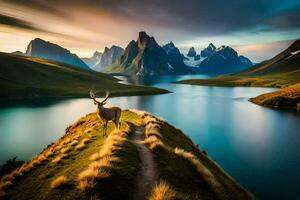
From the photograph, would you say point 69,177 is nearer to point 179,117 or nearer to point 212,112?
point 179,117

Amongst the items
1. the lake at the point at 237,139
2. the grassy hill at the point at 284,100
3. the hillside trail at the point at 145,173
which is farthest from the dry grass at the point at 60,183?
the grassy hill at the point at 284,100

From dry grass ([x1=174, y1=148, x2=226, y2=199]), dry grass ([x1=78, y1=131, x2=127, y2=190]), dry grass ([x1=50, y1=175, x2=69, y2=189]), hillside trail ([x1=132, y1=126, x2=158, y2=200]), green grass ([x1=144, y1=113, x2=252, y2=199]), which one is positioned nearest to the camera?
dry grass ([x1=78, y1=131, x2=127, y2=190])

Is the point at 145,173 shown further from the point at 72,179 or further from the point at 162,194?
the point at 72,179

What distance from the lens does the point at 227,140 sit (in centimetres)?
6047

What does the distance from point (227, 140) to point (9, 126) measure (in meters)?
63.2

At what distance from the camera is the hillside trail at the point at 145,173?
1533 cm

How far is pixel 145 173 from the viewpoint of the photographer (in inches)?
734

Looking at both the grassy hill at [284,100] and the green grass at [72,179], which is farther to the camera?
the grassy hill at [284,100]

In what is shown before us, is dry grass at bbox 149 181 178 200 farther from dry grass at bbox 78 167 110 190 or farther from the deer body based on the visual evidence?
the deer body

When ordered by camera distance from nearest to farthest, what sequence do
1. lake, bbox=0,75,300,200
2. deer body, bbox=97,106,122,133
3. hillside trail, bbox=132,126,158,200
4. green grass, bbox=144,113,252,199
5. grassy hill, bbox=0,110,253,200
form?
grassy hill, bbox=0,110,253,200 → hillside trail, bbox=132,126,158,200 → green grass, bbox=144,113,252,199 → deer body, bbox=97,106,122,133 → lake, bbox=0,75,300,200

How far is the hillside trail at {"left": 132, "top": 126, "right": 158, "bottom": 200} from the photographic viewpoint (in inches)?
604

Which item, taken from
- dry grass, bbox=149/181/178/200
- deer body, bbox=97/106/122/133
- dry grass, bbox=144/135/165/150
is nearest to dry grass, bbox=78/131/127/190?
dry grass, bbox=149/181/178/200

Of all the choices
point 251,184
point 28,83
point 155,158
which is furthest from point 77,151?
point 28,83

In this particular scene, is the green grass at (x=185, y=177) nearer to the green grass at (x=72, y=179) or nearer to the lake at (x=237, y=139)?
the green grass at (x=72, y=179)
